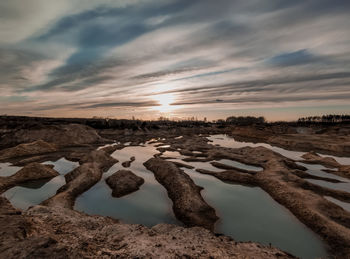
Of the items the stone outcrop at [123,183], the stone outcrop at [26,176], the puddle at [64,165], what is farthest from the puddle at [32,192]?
the stone outcrop at [123,183]

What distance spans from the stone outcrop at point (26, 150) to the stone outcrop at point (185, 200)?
2946 cm

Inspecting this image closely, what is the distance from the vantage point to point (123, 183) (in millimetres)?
20750

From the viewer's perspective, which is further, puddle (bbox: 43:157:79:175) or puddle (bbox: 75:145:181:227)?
puddle (bbox: 43:157:79:175)

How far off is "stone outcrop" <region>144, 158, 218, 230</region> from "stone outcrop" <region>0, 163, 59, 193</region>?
14.1m

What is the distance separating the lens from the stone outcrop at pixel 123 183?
19.5 metres

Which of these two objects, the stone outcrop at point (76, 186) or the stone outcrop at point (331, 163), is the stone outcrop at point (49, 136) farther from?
the stone outcrop at point (331, 163)

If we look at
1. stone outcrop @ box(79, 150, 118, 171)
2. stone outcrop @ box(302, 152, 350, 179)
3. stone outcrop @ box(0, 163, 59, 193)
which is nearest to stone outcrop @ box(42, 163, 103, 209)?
stone outcrop @ box(79, 150, 118, 171)

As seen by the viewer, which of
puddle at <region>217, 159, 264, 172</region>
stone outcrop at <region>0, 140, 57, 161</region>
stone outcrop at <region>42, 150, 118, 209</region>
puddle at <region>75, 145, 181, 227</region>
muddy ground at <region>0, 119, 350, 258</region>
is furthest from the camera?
stone outcrop at <region>0, 140, 57, 161</region>

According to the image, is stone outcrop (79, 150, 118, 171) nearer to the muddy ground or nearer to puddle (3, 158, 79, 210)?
the muddy ground

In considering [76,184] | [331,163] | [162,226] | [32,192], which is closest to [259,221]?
[162,226]

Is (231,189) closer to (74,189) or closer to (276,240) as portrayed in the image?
(276,240)

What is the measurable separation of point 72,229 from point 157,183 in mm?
13513

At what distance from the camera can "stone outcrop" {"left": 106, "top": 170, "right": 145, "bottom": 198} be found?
63.8 ft

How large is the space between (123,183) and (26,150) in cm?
2930
